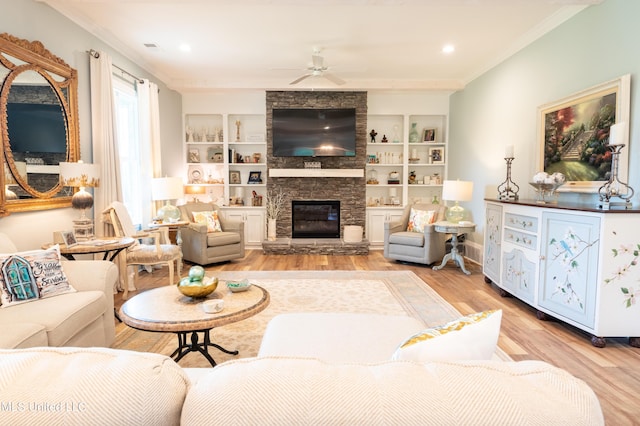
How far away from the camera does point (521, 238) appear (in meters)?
3.59

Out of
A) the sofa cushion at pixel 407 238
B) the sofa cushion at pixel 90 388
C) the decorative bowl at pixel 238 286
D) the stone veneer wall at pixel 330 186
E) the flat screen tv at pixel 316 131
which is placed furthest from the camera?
the stone veneer wall at pixel 330 186

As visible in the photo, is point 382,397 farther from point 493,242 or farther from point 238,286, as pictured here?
point 493,242

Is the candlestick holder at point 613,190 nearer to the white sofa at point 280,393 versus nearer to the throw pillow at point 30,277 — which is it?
the white sofa at point 280,393

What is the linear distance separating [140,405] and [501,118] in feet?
17.7

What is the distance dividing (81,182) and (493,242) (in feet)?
14.1

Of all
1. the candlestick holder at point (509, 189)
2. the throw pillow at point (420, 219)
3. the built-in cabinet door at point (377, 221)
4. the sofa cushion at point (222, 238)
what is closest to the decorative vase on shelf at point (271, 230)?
the sofa cushion at point (222, 238)

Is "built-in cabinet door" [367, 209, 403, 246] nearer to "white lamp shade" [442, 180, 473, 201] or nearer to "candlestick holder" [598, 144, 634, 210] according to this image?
"white lamp shade" [442, 180, 473, 201]

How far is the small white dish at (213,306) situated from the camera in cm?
202

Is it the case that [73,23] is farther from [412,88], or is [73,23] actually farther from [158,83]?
[412,88]

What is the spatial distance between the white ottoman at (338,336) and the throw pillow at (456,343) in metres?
0.52

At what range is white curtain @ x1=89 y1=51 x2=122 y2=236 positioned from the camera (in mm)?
3908

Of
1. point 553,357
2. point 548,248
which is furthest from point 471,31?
point 553,357

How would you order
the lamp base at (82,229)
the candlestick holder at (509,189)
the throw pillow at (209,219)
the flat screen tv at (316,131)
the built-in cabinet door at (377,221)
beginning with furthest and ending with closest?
the built-in cabinet door at (377,221) → the flat screen tv at (316,131) → the throw pillow at (209,219) → the candlestick holder at (509,189) → the lamp base at (82,229)

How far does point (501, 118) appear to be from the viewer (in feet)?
16.2
